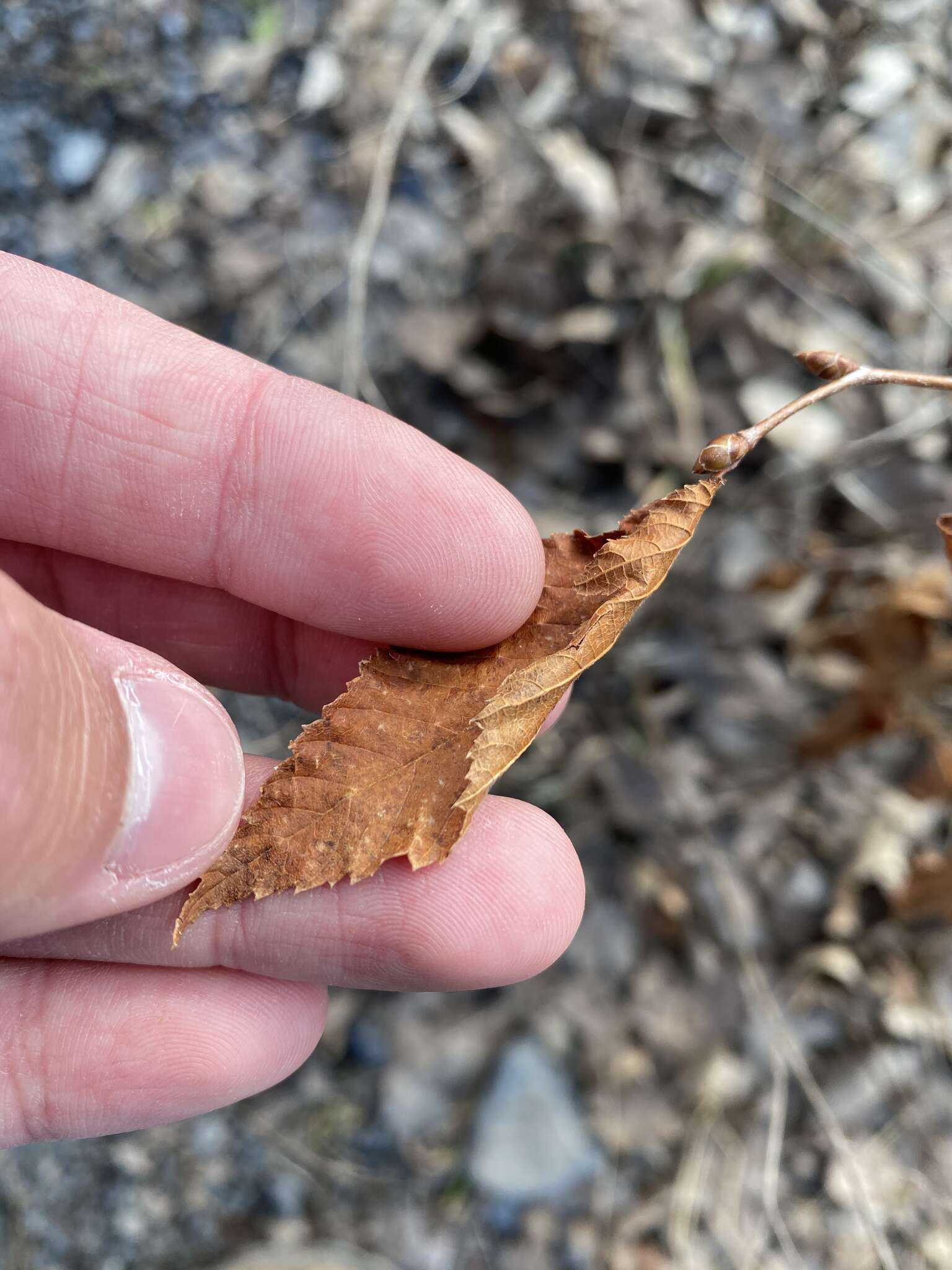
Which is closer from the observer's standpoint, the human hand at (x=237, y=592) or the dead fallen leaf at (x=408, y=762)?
the dead fallen leaf at (x=408, y=762)

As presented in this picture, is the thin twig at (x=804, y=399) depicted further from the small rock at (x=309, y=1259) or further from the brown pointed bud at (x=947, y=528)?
the small rock at (x=309, y=1259)

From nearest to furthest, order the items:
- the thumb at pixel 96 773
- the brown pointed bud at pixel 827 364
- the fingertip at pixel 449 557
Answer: the thumb at pixel 96 773, the brown pointed bud at pixel 827 364, the fingertip at pixel 449 557

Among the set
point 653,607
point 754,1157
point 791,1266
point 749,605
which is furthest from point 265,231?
point 791,1266

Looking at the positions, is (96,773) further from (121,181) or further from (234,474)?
(121,181)

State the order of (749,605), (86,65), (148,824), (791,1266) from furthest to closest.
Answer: (86,65), (749,605), (791,1266), (148,824)

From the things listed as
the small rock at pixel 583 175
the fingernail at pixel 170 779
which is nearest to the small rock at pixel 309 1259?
the fingernail at pixel 170 779

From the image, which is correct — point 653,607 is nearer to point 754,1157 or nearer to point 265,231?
point 754,1157

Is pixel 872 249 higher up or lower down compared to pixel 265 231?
higher up

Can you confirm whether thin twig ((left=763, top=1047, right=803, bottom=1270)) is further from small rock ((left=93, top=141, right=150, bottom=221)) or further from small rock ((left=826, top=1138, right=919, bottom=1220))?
small rock ((left=93, top=141, right=150, bottom=221))
